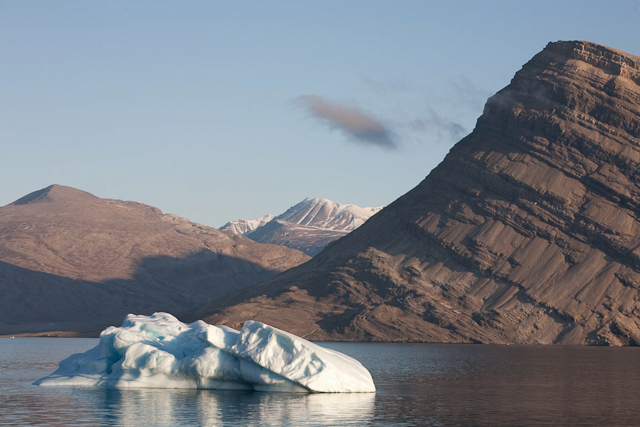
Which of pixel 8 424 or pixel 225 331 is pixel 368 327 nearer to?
pixel 225 331

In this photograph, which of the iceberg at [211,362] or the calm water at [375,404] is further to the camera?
the iceberg at [211,362]

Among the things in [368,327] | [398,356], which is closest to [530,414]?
[398,356]

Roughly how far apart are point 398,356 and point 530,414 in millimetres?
75707

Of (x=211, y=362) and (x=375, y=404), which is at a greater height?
(x=211, y=362)

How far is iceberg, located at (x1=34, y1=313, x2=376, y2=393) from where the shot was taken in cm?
6194

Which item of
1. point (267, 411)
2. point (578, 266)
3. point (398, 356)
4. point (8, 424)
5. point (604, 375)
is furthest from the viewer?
point (578, 266)

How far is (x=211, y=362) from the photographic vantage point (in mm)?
64812

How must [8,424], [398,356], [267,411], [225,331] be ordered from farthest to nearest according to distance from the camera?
[398,356]
[225,331]
[267,411]
[8,424]

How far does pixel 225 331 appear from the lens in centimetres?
6644

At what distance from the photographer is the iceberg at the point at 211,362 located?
61938mm

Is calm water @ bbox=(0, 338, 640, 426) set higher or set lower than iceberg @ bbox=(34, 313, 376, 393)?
lower

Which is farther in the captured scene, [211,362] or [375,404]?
[211,362]

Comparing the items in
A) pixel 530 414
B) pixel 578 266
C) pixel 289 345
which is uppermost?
pixel 578 266

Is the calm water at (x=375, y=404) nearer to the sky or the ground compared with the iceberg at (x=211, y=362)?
nearer to the ground
